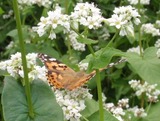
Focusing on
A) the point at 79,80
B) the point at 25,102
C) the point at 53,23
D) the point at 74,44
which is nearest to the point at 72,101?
the point at 79,80

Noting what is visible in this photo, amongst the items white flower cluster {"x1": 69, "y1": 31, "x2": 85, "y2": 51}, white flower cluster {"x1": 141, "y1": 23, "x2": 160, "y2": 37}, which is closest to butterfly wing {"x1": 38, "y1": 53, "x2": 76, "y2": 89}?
white flower cluster {"x1": 69, "y1": 31, "x2": 85, "y2": 51}

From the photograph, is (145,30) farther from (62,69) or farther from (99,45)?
(62,69)

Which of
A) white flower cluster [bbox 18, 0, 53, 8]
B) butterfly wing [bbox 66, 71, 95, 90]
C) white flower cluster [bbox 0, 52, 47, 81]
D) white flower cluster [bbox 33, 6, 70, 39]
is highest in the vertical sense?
white flower cluster [bbox 18, 0, 53, 8]

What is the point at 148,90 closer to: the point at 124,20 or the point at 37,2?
the point at 124,20

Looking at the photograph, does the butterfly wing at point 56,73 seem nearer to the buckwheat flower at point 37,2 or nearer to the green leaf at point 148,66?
the green leaf at point 148,66

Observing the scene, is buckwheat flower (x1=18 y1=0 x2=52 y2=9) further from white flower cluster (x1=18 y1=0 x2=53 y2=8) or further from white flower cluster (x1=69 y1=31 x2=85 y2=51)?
white flower cluster (x1=69 y1=31 x2=85 y2=51)
